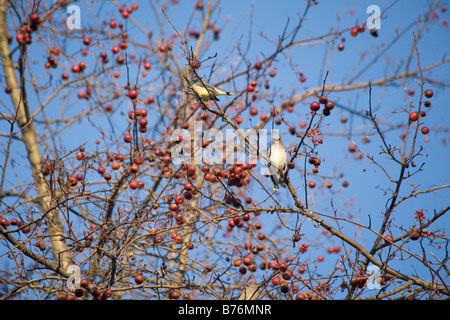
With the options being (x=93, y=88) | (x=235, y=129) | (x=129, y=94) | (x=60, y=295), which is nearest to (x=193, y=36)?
(x=93, y=88)

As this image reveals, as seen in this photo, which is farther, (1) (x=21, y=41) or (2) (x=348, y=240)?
(1) (x=21, y=41)

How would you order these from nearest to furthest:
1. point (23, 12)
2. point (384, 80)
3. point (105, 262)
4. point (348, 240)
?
point (348, 240), point (105, 262), point (23, 12), point (384, 80)

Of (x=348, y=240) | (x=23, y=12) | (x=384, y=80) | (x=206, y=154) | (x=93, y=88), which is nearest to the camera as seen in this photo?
(x=348, y=240)

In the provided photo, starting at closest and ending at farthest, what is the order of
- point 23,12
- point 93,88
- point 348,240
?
point 348,240 < point 23,12 < point 93,88

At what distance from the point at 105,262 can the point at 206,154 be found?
5.12 ft

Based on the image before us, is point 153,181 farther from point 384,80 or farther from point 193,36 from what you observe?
point 384,80

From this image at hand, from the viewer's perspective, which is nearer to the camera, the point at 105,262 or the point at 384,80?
the point at 105,262

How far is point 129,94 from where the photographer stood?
178 inches

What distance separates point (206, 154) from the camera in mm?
4848

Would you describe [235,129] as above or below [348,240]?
above
